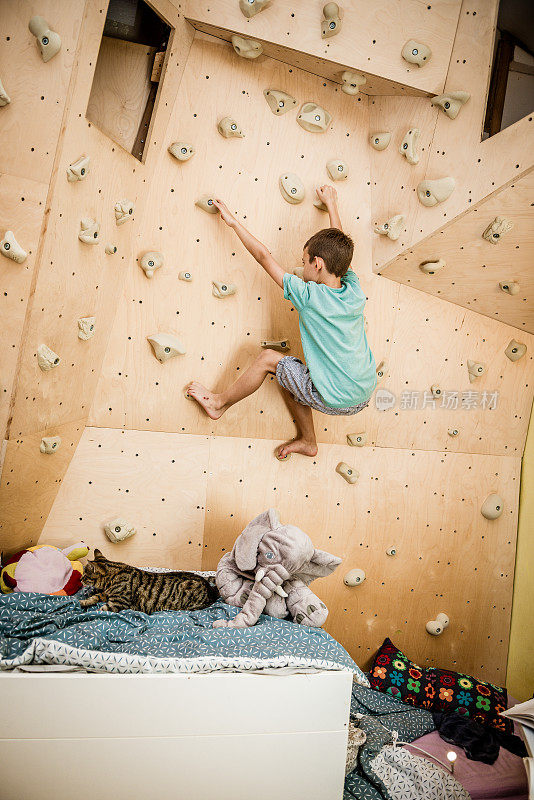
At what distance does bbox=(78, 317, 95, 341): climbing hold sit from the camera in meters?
2.45

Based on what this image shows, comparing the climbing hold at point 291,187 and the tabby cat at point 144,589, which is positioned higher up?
the climbing hold at point 291,187

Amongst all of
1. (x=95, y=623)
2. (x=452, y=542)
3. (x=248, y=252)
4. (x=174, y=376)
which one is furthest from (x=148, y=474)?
(x=452, y=542)

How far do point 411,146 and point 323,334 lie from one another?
95 centimetres

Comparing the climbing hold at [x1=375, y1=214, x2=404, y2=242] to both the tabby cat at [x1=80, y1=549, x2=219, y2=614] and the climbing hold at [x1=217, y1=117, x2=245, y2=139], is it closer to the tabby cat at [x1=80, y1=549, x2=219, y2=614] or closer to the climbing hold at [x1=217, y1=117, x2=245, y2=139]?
the climbing hold at [x1=217, y1=117, x2=245, y2=139]

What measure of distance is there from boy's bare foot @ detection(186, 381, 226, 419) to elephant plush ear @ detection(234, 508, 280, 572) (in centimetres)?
57

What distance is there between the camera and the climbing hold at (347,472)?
3.04 metres

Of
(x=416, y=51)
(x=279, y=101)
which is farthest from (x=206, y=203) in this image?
(x=416, y=51)

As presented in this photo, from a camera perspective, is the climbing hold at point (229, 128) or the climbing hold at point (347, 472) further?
the climbing hold at point (347, 472)

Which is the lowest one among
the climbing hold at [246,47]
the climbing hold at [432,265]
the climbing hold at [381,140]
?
the climbing hold at [432,265]

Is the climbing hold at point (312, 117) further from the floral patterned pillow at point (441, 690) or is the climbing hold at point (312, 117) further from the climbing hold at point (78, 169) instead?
the floral patterned pillow at point (441, 690)

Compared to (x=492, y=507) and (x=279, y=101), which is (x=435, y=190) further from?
(x=492, y=507)

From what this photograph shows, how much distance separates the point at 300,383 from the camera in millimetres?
2645

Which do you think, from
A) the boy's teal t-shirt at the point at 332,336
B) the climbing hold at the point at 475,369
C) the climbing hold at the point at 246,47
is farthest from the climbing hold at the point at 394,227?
the climbing hold at the point at 246,47

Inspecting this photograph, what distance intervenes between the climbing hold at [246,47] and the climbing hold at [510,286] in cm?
151
